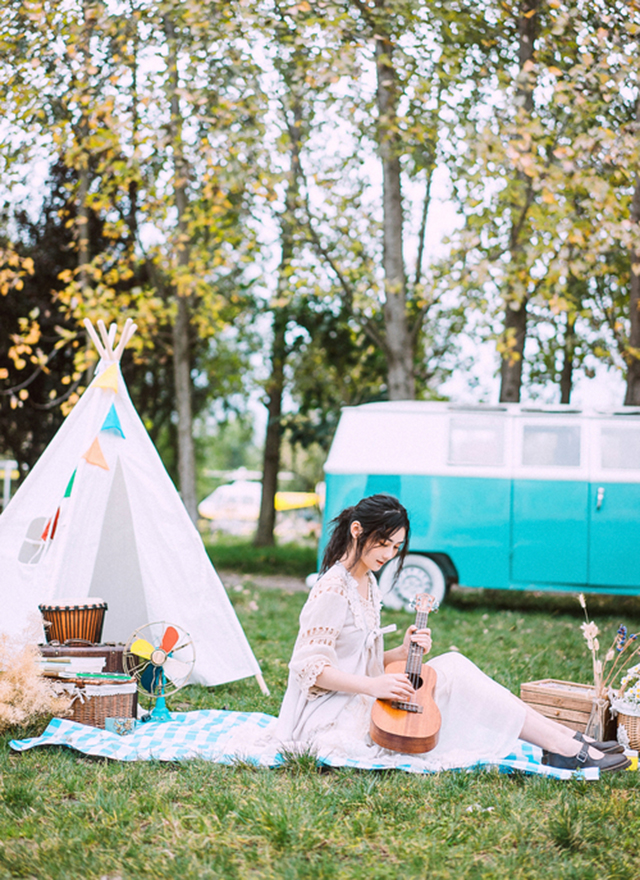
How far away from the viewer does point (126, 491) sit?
6.07 m

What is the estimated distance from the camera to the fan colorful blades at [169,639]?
17.5 feet

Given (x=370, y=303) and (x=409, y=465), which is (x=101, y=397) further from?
(x=370, y=303)

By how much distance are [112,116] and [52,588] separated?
19.1 feet

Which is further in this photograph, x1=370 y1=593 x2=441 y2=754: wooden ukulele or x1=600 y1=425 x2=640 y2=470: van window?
x1=600 y1=425 x2=640 y2=470: van window

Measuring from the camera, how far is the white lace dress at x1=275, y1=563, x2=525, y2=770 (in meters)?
4.00

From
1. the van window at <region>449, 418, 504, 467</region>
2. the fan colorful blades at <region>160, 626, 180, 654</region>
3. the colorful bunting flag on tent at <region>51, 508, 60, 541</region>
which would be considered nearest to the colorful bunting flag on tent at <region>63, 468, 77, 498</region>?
the colorful bunting flag on tent at <region>51, 508, 60, 541</region>

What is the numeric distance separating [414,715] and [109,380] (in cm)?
322

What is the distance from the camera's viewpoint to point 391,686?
3.80 metres

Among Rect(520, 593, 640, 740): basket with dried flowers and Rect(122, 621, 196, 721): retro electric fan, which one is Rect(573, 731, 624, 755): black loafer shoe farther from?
Rect(122, 621, 196, 721): retro electric fan

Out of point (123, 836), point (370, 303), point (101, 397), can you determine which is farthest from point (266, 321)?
point (123, 836)

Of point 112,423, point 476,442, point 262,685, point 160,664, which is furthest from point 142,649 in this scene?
point 476,442

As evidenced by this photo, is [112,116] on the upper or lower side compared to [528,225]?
upper

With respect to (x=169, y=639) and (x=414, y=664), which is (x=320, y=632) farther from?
(x=169, y=639)

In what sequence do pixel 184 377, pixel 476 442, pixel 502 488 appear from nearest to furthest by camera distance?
1. pixel 502 488
2. pixel 476 442
3. pixel 184 377
